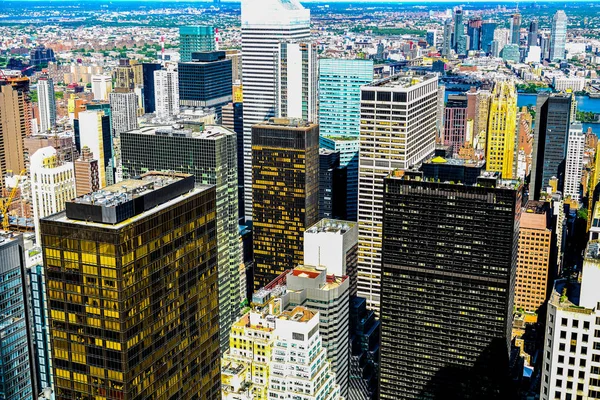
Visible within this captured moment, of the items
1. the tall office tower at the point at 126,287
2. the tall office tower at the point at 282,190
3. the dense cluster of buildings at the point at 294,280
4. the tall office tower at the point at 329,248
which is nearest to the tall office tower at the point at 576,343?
the dense cluster of buildings at the point at 294,280

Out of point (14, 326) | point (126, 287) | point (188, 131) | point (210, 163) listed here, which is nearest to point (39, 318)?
point (14, 326)

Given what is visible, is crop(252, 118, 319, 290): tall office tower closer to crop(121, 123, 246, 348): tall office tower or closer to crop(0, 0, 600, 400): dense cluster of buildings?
crop(0, 0, 600, 400): dense cluster of buildings

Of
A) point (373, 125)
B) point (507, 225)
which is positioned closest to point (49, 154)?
point (373, 125)

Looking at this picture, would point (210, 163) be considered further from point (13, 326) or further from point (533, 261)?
point (533, 261)

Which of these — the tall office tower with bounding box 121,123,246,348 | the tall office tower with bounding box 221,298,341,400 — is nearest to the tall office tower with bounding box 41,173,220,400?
the tall office tower with bounding box 221,298,341,400

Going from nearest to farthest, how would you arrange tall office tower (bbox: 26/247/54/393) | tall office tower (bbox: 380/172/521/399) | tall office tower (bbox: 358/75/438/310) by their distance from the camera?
tall office tower (bbox: 26/247/54/393)
tall office tower (bbox: 380/172/521/399)
tall office tower (bbox: 358/75/438/310)

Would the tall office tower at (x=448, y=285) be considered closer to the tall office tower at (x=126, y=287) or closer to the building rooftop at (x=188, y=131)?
the building rooftop at (x=188, y=131)
